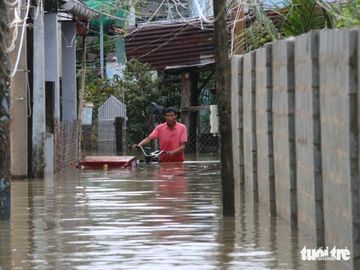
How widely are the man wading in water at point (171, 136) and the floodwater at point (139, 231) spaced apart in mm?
4299

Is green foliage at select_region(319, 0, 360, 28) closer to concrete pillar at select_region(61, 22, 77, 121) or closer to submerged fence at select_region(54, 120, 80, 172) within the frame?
submerged fence at select_region(54, 120, 80, 172)

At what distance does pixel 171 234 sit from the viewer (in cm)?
1176

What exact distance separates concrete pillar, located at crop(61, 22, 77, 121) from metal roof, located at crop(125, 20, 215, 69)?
8.39ft

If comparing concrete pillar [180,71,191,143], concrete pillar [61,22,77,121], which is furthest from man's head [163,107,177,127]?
concrete pillar [180,71,191,143]

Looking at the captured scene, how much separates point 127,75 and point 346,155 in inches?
1113

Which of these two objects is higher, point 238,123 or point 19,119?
point 19,119

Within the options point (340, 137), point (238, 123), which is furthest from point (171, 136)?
point (340, 137)

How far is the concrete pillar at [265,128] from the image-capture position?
1396 centimetres

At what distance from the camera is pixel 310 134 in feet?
35.0

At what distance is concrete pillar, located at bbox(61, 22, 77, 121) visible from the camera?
28.0 m

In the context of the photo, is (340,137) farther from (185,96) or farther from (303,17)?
(185,96)

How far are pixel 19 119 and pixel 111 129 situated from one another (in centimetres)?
1352

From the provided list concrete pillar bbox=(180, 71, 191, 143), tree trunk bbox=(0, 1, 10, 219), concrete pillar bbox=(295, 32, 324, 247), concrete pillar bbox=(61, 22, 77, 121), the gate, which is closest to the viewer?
concrete pillar bbox=(295, 32, 324, 247)

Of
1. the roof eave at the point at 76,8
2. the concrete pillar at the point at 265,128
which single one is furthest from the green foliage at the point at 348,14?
the roof eave at the point at 76,8
